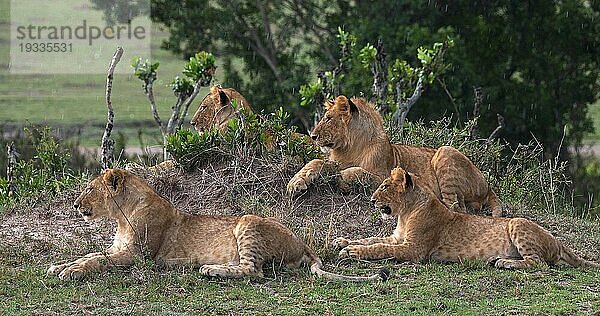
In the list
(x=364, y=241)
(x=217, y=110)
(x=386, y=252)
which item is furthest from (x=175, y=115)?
(x=386, y=252)

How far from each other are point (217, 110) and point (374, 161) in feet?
6.32

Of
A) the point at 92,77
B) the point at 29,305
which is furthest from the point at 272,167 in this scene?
the point at 92,77

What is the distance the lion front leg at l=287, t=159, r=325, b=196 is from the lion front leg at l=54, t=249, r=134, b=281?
256 centimetres

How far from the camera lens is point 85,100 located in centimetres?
2958

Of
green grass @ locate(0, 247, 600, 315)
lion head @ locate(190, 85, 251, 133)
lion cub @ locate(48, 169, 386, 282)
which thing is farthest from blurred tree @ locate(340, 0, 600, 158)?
green grass @ locate(0, 247, 600, 315)

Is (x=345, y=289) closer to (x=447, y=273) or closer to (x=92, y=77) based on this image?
(x=447, y=273)

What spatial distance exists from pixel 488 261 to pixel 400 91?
5586 millimetres

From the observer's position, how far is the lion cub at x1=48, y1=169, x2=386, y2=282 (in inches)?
376

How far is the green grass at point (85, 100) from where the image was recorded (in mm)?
26484

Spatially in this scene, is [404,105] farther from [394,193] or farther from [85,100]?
[85,100]

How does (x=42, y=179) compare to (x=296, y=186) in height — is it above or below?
below

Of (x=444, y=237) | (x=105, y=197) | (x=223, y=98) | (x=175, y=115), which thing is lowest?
(x=444, y=237)

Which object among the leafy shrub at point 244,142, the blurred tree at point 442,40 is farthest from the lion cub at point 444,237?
the blurred tree at point 442,40

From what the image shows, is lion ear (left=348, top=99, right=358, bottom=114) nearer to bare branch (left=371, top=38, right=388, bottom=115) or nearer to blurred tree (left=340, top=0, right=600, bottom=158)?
bare branch (left=371, top=38, right=388, bottom=115)
